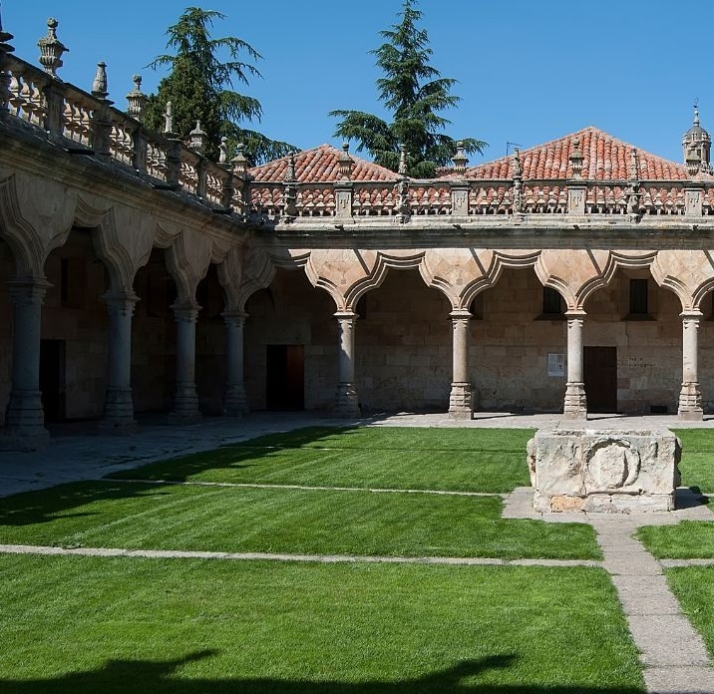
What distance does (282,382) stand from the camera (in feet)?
94.8

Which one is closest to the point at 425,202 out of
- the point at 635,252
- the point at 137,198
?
the point at 635,252

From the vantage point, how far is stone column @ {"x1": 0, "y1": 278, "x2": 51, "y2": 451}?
50.8 feet

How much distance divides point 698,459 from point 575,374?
955 centimetres

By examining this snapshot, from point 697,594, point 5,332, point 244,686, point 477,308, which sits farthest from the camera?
point 477,308

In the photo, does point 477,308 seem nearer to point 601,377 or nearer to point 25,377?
point 601,377

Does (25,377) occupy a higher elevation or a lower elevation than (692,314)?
lower

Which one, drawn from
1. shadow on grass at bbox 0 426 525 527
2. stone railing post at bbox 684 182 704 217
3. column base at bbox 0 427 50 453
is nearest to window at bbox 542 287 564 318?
stone railing post at bbox 684 182 704 217

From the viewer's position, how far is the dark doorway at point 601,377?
27453mm

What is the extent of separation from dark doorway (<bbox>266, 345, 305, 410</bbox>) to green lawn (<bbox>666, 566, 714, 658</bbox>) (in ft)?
70.6

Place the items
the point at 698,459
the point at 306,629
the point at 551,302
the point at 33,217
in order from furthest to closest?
the point at 551,302 → the point at 33,217 → the point at 698,459 → the point at 306,629

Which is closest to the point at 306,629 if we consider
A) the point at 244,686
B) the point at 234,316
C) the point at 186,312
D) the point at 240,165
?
the point at 244,686

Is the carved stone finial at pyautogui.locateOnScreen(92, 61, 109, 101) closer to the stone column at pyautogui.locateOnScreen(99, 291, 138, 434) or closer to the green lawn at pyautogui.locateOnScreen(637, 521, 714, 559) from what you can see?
the stone column at pyautogui.locateOnScreen(99, 291, 138, 434)

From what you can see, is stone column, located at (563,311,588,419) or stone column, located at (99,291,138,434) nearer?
stone column, located at (99,291,138,434)

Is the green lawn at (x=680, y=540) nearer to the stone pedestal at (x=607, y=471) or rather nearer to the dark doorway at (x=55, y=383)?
the stone pedestal at (x=607, y=471)
